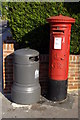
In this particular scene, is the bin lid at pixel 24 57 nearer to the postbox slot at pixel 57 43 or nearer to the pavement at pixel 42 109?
the postbox slot at pixel 57 43

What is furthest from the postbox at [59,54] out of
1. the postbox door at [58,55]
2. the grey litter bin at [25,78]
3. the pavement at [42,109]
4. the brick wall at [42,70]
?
the brick wall at [42,70]

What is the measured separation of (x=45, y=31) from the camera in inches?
209

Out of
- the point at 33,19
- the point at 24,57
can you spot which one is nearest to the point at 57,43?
the point at 24,57

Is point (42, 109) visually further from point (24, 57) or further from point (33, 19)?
point (33, 19)

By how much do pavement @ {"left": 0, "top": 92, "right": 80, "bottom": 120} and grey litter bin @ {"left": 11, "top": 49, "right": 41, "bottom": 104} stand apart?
0.17m

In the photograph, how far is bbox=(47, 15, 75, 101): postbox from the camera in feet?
14.8

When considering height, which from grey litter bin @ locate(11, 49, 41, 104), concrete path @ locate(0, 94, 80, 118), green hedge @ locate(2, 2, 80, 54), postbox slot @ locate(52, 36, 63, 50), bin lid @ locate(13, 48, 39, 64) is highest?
green hedge @ locate(2, 2, 80, 54)

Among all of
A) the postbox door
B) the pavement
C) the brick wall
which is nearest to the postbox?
the postbox door

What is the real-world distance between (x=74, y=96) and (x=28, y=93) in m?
1.31

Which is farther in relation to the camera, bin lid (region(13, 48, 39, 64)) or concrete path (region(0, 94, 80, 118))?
bin lid (region(13, 48, 39, 64))

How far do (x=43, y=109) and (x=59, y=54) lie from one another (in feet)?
4.21

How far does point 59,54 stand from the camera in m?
4.68

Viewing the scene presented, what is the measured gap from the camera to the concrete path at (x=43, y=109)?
4340mm

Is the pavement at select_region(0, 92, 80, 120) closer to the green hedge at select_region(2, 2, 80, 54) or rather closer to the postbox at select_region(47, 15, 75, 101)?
the postbox at select_region(47, 15, 75, 101)
